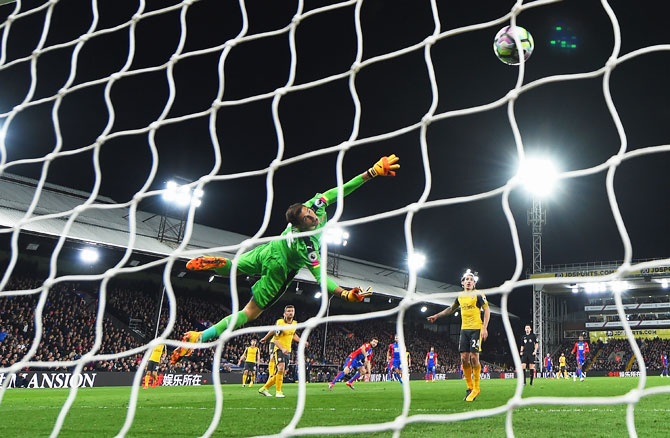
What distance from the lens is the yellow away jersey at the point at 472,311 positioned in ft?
29.0

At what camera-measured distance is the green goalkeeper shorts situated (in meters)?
5.18

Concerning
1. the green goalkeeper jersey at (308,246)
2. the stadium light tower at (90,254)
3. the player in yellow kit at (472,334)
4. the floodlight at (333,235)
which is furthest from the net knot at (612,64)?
the stadium light tower at (90,254)

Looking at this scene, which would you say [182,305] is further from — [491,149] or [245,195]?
[491,149]

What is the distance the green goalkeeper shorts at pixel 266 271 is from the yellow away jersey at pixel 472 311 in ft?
14.5

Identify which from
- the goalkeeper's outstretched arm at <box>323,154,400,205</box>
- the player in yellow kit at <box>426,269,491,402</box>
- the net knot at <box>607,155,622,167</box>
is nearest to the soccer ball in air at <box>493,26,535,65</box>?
the goalkeeper's outstretched arm at <box>323,154,400,205</box>

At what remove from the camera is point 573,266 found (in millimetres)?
43344

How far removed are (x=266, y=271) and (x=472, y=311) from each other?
475 centimetres

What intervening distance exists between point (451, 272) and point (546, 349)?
9.77m

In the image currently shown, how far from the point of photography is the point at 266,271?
5.25m

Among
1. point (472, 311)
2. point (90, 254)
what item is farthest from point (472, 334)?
point (90, 254)

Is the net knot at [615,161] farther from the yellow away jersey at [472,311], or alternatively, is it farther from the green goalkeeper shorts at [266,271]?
the yellow away jersey at [472,311]

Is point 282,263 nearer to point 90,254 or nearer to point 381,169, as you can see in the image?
point 381,169

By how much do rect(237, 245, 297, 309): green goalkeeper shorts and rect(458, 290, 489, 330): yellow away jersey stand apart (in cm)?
441

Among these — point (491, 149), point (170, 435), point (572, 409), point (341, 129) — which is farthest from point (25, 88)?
point (491, 149)
